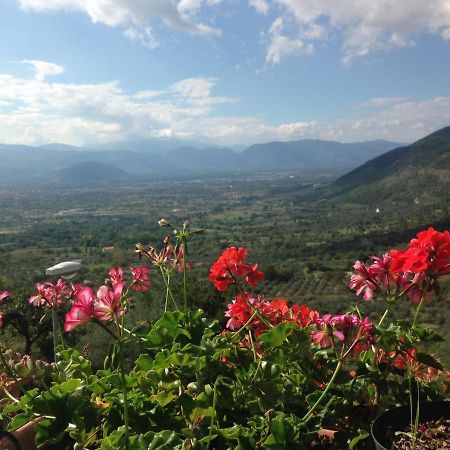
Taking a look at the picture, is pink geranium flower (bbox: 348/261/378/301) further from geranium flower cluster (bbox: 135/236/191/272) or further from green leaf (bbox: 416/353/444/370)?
geranium flower cluster (bbox: 135/236/191/272)

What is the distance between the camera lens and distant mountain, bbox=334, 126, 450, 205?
92.2 m

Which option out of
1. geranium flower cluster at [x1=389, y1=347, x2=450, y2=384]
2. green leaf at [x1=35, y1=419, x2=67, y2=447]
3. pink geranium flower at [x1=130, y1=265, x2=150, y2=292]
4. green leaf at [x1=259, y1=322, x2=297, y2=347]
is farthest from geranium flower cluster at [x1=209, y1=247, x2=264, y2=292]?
green leaf at [x1=35, y1=419, x2=67, y2=447]

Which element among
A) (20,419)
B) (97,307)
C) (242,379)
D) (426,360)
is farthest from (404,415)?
(20,419)

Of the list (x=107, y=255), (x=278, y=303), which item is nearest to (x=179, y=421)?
(x=278, y=303)

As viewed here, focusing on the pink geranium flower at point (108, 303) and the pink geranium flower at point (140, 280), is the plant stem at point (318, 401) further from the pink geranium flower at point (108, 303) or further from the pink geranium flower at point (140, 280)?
the pink geranium flower at point (140, 280)

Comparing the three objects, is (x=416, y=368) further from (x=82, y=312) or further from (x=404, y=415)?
(x=82, y=312)

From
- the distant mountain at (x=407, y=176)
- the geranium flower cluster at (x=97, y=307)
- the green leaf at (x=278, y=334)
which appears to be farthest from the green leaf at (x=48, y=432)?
the distant mountain at (x=407, y=176)

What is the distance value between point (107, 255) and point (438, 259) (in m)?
60.5

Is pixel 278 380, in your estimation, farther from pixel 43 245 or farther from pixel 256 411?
pixel 43 245

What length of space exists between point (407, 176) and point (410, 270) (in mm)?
108812

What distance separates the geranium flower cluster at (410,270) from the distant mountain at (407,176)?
8601 cm

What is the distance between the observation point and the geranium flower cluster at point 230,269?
148cm

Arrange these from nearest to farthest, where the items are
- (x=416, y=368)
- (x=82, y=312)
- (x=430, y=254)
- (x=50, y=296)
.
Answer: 1. (x=82, y=312)
2. (x=430, y=254)
3. (x=416, y=368)
4. (x=50, y=296)

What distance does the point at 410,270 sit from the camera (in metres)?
1.06
